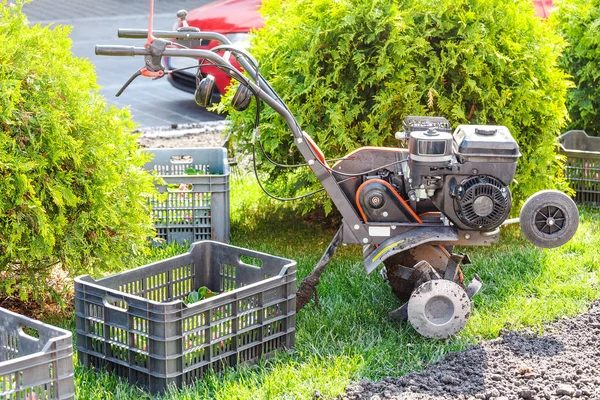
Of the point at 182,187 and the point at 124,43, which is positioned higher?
the point at 124,43

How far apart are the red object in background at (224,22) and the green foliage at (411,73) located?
11.7 ft

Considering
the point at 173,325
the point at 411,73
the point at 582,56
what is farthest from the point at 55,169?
the point at 582,56

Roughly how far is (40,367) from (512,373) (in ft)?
7.13

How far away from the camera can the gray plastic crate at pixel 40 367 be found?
3.38 meters

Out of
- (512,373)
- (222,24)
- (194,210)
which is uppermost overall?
(222,24)

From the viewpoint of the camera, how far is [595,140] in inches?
295

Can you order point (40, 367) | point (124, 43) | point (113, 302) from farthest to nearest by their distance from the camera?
point (124, 43) < point (113, 302) < point (40, 367)

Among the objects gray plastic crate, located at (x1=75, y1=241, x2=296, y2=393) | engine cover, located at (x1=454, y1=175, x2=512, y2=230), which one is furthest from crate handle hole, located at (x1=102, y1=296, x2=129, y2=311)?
engine cover, located at (x1=454, y1=175, x2=512, y2=230)

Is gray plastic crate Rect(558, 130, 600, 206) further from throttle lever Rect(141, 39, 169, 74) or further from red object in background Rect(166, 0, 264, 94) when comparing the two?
red object in background Rect(166, 0, 264, 94)

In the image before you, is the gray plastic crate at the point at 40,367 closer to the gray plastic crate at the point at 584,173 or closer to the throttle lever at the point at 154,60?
the throttle lever at the point at 154,60

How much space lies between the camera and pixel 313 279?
192 inches

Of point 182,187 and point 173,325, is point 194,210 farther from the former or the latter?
point 173,325

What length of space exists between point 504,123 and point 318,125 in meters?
1.21

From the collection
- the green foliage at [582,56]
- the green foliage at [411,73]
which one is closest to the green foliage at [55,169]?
the green foliage at [411,73]
